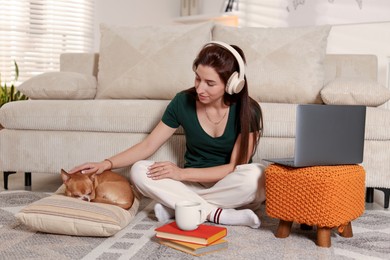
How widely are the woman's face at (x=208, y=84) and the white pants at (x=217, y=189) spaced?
0.28 m

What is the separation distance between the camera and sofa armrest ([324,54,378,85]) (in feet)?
9.42

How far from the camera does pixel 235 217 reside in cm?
192

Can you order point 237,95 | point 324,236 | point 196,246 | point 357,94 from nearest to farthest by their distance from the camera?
point 196,246
point 324,236
point 237,95
point 357,94

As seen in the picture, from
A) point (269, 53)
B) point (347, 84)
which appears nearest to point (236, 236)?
point (347, 84)

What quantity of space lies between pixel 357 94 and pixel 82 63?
1.71 meters

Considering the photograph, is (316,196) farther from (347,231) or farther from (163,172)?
(163,172)

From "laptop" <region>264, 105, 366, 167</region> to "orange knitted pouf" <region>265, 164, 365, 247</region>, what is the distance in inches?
1.3

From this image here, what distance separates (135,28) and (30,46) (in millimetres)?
1636

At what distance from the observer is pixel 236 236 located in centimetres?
178

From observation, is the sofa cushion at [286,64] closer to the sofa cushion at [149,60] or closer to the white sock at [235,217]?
the sofa cushion at [149,60]

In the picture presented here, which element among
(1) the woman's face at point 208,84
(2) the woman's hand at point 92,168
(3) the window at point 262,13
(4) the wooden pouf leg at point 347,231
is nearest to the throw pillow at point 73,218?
(2) the woman's hand at point 92,168

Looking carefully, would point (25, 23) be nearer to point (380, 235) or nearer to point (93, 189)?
point (93, 189)

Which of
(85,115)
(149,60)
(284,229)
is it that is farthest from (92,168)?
(149,60)

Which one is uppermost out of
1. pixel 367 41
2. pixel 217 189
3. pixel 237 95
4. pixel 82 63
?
pixel 367 41
